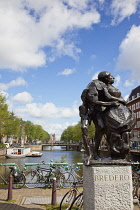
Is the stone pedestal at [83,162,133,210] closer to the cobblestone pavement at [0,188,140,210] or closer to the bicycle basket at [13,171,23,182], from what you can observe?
the cobblestone pavement at [0,188,140,210]

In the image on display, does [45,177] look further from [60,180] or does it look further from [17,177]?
[17,177]

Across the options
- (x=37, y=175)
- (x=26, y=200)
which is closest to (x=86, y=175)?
(x=26, y=200)

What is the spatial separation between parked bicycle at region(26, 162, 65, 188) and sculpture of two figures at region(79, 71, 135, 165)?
5338mm

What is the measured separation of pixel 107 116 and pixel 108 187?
5.14 ft

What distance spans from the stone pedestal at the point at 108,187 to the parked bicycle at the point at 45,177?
5.61 meters

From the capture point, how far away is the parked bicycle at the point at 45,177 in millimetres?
10333

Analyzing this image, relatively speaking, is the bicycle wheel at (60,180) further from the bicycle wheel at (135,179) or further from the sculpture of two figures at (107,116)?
the sculpture of two figures at (107,116)

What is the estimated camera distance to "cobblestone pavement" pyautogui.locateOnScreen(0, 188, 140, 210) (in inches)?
283

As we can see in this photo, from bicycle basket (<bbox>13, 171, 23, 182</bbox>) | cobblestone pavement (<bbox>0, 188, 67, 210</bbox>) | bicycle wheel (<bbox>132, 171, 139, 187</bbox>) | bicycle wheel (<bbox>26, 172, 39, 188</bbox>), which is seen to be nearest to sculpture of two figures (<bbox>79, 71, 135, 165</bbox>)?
cobblestone pavement (<bbox>0, 188, 67, 210</bbox>)

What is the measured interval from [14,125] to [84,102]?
126ft

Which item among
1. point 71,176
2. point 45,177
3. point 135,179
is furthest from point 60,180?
point 135,179

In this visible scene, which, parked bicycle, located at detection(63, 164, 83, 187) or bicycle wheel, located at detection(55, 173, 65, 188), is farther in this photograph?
parked bicycle, located at detection(63, 164, 83, 187)

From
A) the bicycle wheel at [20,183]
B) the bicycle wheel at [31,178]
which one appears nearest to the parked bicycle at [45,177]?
the bicycle wheel at [31,178]

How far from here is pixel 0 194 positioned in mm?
8875
